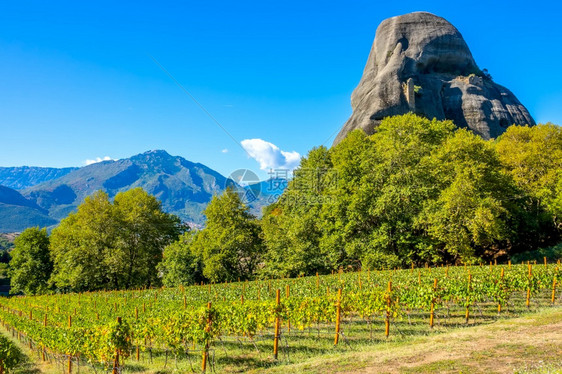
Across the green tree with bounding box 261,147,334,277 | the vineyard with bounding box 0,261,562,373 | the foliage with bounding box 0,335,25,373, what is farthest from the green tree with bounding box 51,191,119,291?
the foliage with bounding box 0,335,25,373

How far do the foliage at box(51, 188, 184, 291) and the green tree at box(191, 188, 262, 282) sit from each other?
28.5 feet

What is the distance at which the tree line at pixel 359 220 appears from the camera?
3331 centimetres

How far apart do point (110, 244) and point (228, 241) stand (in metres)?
18.0

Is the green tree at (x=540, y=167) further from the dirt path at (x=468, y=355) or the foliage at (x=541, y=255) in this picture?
the dirt path at (x=468, y=355)

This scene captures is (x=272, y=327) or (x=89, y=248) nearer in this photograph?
(x=272, y=327)

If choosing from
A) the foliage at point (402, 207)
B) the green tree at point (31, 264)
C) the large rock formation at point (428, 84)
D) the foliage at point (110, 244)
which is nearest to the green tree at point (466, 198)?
the foliage at point (402, 207)

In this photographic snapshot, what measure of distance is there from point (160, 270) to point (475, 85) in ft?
266

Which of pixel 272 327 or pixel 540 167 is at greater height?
pixel 540 167

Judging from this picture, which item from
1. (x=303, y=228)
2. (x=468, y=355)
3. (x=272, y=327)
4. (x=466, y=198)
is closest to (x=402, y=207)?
(x=466, y=198)

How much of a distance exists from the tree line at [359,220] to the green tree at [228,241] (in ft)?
0.46

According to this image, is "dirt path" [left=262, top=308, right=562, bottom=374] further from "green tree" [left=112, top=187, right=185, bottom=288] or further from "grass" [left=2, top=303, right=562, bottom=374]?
"green tree" [left=112, top=187, right=185, bottom=288]

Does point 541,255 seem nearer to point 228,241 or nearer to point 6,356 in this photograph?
point 228,241

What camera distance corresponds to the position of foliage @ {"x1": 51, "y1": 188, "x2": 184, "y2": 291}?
1848 inches

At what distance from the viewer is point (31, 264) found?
178 feet
